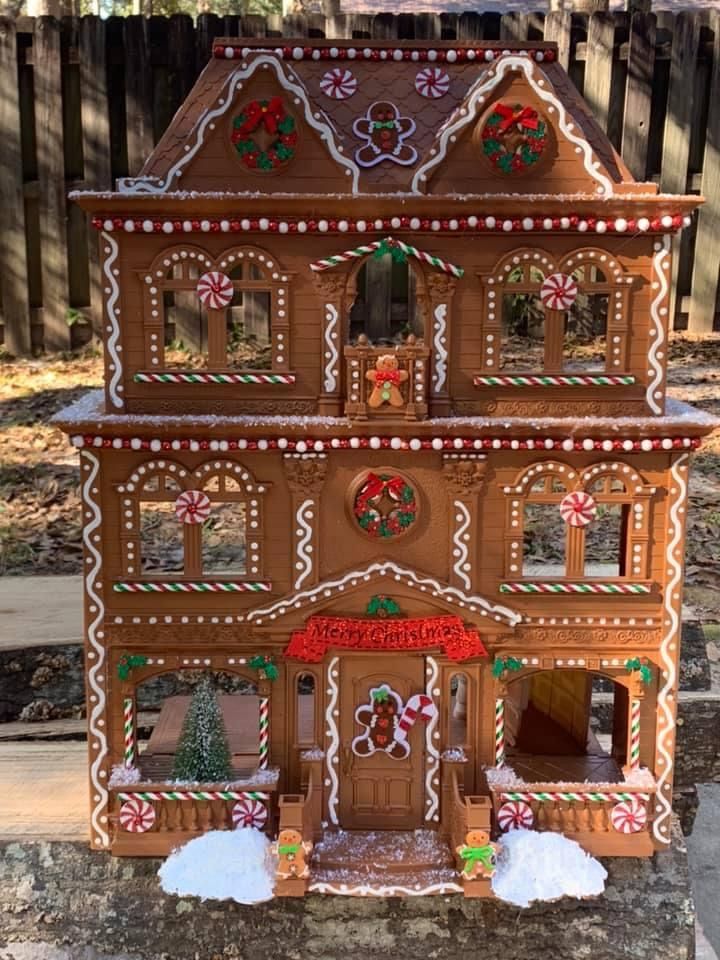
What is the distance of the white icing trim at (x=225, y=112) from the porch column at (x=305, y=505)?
82.1 inches

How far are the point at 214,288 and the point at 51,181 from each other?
9.25m

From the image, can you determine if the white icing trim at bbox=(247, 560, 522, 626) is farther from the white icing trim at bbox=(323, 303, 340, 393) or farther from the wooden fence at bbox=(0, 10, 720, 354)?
the wooden fence at bbox=(0, 10, 720, 354)

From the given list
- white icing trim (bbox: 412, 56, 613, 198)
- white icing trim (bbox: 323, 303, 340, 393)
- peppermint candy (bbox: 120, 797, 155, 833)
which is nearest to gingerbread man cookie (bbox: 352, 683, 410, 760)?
peppermint candy (bbox: 120, 797, 155, 833)

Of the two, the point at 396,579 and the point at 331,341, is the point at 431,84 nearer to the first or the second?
the point at 331,341

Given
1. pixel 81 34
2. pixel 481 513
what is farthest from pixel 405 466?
pixel 81 34

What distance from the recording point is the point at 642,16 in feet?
49.8

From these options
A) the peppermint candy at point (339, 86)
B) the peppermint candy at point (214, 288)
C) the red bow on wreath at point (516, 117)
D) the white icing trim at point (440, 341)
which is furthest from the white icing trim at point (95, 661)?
the red bow on wreath at point (516, 117)

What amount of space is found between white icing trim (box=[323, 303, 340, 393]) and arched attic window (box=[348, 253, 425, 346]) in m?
7.85

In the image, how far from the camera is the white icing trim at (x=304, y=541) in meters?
8.01

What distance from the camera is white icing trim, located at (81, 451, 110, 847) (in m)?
7.94

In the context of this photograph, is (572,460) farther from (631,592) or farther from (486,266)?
(486,266)

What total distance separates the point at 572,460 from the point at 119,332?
3.68 m

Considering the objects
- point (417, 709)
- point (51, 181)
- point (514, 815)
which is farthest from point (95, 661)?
point (51, 181)

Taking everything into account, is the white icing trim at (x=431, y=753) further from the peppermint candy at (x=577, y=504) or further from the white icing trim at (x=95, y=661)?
the white icing trim at (x=95, y=661)
